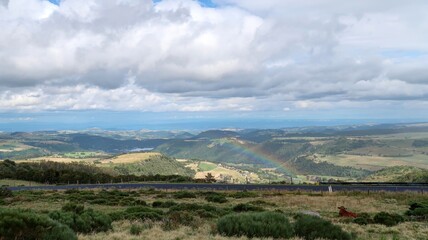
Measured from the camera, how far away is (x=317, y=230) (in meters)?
14.2

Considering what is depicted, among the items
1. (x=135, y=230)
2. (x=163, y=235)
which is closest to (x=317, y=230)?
(x=163, y=235)

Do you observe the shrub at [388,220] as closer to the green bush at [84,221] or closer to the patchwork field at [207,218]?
the patchwork field at [207,218]

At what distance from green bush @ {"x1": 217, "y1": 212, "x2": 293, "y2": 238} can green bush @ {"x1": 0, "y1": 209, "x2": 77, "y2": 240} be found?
560cm

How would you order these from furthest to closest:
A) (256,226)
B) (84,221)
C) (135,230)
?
(84,221) < (135,230) < (256,226)

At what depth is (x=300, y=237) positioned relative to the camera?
14.0 m

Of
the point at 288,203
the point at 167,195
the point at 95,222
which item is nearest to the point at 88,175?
the point at 167,195

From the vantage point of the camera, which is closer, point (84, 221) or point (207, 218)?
point (84, 221)

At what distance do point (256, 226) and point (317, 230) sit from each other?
2263 millimetres

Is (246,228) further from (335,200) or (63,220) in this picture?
(335,200)

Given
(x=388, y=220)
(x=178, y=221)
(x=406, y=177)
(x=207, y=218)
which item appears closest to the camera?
(x=178, y=221)

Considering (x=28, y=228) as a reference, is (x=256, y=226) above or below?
below

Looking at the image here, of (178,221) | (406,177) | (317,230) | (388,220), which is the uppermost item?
(317,230)

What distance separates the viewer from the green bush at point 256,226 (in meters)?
13.8

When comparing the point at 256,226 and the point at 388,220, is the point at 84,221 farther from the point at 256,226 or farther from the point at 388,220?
the point at 388,220
